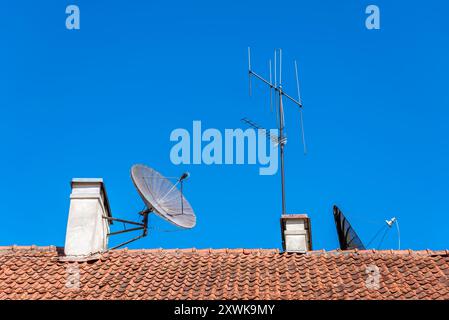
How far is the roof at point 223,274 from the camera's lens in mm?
14586

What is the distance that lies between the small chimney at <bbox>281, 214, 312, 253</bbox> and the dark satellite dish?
1338mm

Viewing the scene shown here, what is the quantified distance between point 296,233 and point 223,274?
7.14 feet

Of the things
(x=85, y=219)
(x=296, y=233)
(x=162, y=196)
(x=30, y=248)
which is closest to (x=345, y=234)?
(x=296, y=233)

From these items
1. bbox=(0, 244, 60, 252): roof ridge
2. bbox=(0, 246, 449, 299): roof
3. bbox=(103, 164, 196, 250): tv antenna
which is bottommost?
bbox=(0, 246, 449, 299): roof

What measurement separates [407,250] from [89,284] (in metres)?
6.24

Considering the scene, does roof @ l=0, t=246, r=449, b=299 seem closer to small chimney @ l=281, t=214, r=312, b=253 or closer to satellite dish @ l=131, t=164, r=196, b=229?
small chimney @ l=281, t=214, r=312, b=253

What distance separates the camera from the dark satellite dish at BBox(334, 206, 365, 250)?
18.3m

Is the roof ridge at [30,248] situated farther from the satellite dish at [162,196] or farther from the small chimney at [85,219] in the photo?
the satellite dish at [162,196]

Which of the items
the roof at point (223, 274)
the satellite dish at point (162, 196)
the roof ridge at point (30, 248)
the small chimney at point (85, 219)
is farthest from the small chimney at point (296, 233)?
the roof ridge at point (30, 248)

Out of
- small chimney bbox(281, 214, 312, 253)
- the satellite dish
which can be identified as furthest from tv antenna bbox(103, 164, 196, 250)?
small chimney bbox(281, 214, 312, 253)
